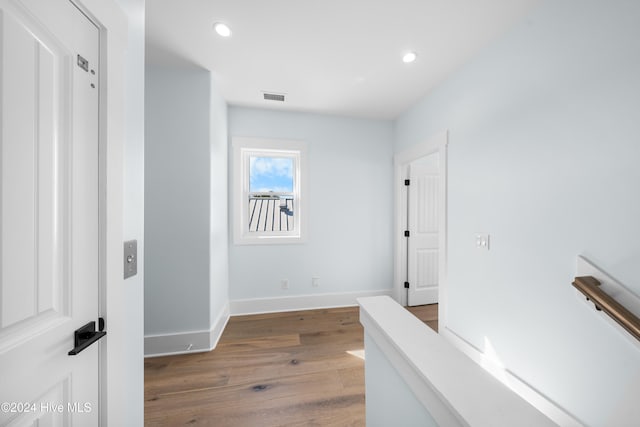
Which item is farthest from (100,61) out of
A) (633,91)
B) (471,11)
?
(633,91)

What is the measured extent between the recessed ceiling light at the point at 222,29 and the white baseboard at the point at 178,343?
2.41 metres

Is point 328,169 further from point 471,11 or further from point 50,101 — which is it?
point 50,101

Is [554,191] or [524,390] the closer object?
[554,191]

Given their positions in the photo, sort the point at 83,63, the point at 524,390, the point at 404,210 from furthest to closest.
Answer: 1. the point at 404,210
2. the point at 524,390
3. the point at 83,63

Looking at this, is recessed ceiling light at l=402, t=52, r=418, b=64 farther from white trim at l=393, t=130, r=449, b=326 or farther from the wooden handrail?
the wooden handrail

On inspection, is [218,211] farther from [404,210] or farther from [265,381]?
[404,210]

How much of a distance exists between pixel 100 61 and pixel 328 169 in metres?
2.37

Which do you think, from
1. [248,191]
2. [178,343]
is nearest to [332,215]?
[248,191]

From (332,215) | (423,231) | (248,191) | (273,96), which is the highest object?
(273,96)

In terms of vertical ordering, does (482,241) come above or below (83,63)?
below

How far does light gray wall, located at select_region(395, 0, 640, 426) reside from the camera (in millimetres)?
1062

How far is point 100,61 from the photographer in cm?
76

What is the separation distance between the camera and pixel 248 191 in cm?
285

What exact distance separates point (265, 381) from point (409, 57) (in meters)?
2.77
